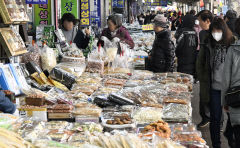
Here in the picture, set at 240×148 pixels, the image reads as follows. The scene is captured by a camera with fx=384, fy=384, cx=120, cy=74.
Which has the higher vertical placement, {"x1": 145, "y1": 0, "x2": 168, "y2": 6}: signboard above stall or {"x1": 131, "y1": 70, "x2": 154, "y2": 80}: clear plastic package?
{"x1": 145, "y1": 0, "x2": 168, "y2": 6}: signboard above stall

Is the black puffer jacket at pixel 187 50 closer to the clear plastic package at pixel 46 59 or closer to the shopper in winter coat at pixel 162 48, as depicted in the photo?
the shopper in winter coat at pixel 162 48

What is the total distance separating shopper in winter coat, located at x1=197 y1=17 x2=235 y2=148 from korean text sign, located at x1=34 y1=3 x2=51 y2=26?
4716mm

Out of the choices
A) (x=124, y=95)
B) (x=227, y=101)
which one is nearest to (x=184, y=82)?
(x=124, y=95)

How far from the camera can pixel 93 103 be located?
475cm

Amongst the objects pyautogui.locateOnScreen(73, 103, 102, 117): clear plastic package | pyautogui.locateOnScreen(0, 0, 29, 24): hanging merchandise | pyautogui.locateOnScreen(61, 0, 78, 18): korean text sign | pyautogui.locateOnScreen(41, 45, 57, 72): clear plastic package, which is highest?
pyautogui.locateOnScreen(61, 0, 78, 18): korean text sign

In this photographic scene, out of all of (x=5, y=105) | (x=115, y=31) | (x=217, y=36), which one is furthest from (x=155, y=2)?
(x=5, y=105)

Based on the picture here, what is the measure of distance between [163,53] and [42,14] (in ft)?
11.9

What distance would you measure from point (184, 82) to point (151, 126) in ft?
9.61

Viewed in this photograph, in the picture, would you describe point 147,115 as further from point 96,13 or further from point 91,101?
point 96,13

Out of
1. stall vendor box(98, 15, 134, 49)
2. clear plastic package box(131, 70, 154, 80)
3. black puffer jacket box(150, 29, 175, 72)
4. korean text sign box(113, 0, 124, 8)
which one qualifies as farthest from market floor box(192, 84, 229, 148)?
korean text sign box(113, 0, 124, 8)

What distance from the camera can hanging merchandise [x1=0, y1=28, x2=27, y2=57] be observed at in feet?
15.9

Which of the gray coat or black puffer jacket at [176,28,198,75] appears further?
black puffer jacket at [176,28,198,75]

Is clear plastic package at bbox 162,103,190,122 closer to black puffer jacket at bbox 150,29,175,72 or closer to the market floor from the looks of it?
the market floor

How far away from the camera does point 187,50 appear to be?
869cm
